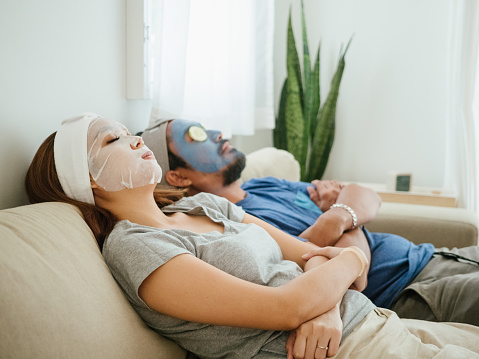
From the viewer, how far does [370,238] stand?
5.95 ft

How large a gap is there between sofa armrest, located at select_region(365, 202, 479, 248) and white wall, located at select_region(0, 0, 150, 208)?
1.28m

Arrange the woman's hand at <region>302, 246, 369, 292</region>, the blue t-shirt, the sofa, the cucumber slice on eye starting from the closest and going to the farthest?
the sofa < the woman's hand at <region>302, 246, 369, 292</region> < the blue t-shirt < the cucumber slice on eye

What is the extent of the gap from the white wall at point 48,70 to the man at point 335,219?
0.90ft

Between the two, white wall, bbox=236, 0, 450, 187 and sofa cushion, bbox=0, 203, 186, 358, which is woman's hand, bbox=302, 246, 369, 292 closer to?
sofa cushion, bbox=0, 203, 186, 358

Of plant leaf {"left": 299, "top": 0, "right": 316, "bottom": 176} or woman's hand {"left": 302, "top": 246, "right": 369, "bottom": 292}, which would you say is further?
plant leaf {"left": 299, "top": 0, "right": 316, "bottom": 176}

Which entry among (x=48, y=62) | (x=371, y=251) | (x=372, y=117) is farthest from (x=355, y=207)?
(x=372, y=117)

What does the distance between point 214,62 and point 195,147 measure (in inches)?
34.0

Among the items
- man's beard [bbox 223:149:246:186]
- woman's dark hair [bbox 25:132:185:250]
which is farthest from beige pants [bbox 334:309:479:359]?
man's beard [bbox 223:149:246:186]

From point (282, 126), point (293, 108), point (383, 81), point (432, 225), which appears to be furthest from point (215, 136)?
point (383, 81)

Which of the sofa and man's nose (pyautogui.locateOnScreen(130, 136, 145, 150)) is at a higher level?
man's nose (pyautogui.locateOnScreen(130, 136, 145, 150))

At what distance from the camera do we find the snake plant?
3352 mm

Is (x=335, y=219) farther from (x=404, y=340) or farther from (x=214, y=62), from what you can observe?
(x=214, y=62)

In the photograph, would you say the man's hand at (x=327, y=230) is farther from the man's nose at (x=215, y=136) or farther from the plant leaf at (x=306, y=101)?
the plant leaf at (x=306, y=101)

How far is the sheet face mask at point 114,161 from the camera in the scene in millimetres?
1200
